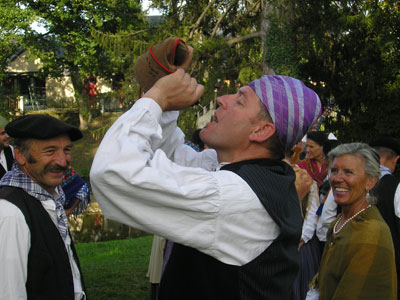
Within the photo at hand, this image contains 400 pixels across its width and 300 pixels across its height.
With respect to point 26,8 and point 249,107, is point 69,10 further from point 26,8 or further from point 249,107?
point 249,107

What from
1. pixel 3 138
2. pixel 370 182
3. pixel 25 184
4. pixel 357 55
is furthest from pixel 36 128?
pixel 357 55

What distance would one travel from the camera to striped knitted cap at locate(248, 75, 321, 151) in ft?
5.95

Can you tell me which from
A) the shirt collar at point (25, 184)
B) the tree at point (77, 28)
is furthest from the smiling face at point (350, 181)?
the tree at point (77, 28)

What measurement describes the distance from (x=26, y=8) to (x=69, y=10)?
106 inches

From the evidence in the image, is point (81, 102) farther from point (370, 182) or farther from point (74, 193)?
point (370, 182)

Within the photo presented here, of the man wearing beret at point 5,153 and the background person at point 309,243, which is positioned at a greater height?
the man wearing beret at point 5,153

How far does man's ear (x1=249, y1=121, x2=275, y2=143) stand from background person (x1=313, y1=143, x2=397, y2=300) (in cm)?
157

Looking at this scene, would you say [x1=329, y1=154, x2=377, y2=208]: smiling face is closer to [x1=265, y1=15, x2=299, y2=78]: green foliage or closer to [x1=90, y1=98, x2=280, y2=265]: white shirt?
[x1=90, y1=98, x2=280, y2=265]: white shirt

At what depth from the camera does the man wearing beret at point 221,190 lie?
150cm

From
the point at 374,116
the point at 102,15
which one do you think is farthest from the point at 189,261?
the point at 102,15

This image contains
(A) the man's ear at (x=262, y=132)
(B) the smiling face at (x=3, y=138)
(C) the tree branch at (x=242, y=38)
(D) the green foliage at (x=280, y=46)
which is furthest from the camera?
(C) the tree branch at (x=242, y=38)

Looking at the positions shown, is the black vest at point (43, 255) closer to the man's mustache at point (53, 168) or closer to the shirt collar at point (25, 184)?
the shirt collar at point (25, 184)

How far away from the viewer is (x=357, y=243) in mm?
2998

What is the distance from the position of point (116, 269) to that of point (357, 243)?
17.4ft
